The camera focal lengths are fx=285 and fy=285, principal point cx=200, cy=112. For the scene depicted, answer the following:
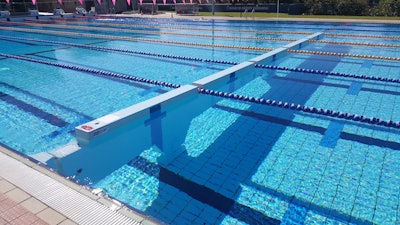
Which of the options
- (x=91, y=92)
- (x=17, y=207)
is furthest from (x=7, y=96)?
(x=17, y=207)

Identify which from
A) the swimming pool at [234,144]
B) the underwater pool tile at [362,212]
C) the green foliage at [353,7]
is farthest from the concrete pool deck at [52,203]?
the green foliage at [353,7]

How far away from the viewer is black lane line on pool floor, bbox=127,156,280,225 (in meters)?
2.64

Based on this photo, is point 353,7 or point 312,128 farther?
point 353,7

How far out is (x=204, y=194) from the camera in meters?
2.94

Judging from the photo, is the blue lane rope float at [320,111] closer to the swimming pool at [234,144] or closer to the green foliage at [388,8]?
the swimming pool at [234,144]

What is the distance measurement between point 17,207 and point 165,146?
1737 mm

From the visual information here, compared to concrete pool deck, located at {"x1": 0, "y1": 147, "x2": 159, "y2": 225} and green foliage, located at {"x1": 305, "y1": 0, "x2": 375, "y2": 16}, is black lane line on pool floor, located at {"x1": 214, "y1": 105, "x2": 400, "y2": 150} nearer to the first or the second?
concrete pool deck, located at {"x1": 0, "y1": 147, "x2": 159, "y2": 225}

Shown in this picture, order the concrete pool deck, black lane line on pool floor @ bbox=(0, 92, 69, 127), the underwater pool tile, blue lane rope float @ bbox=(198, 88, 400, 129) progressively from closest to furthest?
the concrete pool deck < the underwater pool tile < blue lane rope float @ bbox=(198, 88, 400, 129) < black lane line on pool floor @ bbox=(0, 92, 69, 127)

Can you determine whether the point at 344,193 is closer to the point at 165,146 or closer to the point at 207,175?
the point at 207,175

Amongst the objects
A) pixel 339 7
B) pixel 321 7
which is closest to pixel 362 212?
pixel 339 7

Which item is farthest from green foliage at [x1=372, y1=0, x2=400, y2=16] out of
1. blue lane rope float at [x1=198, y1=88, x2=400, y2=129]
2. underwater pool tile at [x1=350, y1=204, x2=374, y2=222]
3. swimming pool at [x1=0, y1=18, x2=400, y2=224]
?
underwater pool tile at [x1=350, y1=204, x2=374, y2=222]

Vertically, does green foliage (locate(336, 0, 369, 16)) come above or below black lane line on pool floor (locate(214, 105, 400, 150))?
above

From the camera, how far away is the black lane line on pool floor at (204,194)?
8.65 feet

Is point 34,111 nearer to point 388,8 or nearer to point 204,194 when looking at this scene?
point 204,194
